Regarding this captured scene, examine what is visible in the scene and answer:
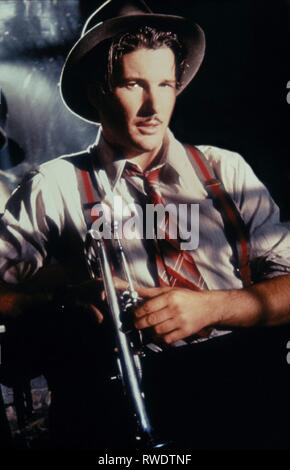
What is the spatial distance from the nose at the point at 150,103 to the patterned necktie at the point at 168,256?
225 mm

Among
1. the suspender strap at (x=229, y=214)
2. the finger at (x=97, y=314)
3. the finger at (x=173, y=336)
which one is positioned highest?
the suspender strap at (x=229, y=214)

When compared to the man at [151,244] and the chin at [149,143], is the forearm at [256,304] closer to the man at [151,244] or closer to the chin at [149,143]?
the man at [151,244]

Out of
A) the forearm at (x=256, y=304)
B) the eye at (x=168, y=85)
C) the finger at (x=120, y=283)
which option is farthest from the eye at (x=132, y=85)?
the forearm at (x=256, y=304)

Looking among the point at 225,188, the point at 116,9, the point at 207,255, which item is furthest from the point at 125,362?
the point at 116,9

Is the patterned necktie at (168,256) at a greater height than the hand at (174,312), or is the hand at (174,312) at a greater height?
the patterned necktie at (168,256)

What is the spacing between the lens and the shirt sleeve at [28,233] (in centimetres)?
203

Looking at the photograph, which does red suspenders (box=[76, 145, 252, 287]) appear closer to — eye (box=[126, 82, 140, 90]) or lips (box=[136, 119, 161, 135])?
lips (box=[136, 119, 161, 135])

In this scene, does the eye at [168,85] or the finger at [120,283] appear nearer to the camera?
the finger at [120,283]

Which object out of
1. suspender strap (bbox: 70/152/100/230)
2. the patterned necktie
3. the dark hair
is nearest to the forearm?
A: the patterned necktie

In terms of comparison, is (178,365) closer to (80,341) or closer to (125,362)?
(125,362)

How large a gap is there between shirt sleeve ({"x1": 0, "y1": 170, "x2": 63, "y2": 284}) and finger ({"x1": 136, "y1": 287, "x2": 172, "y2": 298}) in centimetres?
39

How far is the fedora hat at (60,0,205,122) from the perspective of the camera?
2053mm

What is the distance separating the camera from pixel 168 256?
2.05m

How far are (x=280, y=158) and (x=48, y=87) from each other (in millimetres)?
1042
